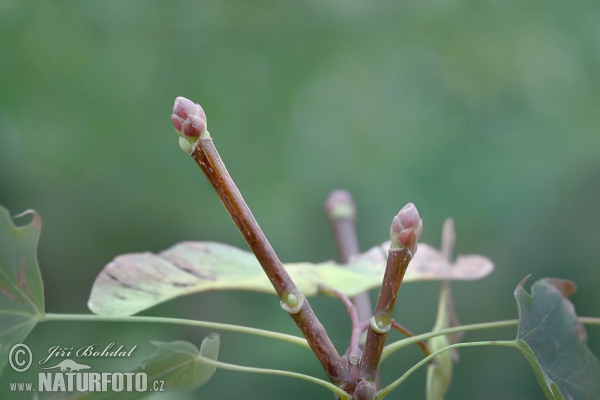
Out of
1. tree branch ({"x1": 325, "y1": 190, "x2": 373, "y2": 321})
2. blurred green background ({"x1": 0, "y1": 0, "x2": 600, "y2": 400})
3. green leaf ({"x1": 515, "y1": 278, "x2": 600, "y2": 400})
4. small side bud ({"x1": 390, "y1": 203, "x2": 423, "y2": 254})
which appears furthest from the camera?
blurred green background ({"x1": 0, "y1": 0, "x2": 600, "y2": 400})

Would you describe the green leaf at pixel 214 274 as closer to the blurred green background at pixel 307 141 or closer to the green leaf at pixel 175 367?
the green leaf at pixel 175 367

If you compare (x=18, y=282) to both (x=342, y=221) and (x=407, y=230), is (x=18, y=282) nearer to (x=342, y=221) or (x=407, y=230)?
(x=407, y=230)

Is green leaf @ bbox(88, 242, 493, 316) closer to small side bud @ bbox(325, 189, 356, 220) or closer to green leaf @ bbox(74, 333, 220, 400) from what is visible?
green leaf @ bbox(74, 333, 220, 400)

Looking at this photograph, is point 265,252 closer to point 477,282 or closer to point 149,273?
point 149,273

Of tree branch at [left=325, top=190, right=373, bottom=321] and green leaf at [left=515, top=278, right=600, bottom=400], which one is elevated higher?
tree branch at [left=325, top=190, right=373, bottom=321]

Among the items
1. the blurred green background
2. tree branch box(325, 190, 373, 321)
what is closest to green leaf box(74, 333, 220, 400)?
tree branch box(325, 190, 373, 321)

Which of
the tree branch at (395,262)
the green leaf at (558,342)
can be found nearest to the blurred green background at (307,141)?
the green leaf at (558,342)

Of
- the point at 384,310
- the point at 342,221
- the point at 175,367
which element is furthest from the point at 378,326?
the point at 342,221
